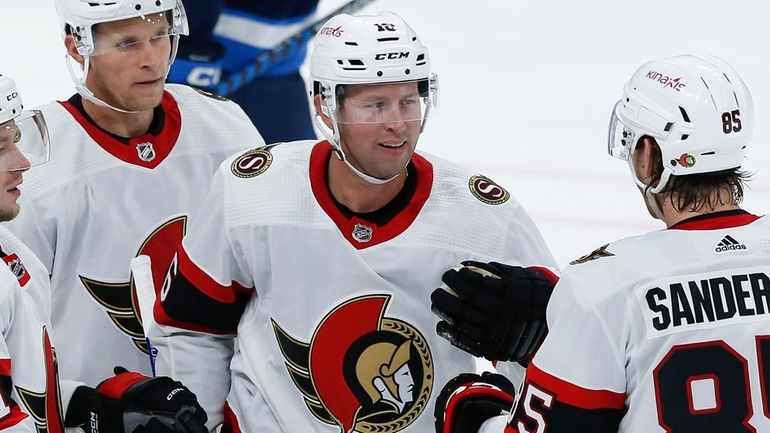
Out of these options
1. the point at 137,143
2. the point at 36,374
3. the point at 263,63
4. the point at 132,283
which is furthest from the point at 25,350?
the point at 263,63

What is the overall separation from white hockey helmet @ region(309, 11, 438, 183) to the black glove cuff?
2.01 feet

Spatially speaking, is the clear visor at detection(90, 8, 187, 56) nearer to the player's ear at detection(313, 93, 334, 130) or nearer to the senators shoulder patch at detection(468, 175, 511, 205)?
the player's ear at detection(313, 93, 334, 130)

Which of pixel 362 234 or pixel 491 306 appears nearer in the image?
pixel 491 306

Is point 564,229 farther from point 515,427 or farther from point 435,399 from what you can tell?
point 515,427

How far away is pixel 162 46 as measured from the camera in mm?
3139

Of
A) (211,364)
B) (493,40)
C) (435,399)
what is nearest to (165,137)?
(211,364)

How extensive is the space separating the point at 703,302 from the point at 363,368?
2.48ft

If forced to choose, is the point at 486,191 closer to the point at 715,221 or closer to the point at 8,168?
the point at 715,221

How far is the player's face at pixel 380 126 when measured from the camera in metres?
2.62

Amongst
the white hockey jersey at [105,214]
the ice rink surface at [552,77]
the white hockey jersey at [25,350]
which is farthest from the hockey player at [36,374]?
the ice rink surface at [552,77]

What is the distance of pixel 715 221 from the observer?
2.09m

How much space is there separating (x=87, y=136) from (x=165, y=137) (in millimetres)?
161

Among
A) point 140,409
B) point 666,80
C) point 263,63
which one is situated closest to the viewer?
point 666,80

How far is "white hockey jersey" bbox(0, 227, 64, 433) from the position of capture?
2.19m
